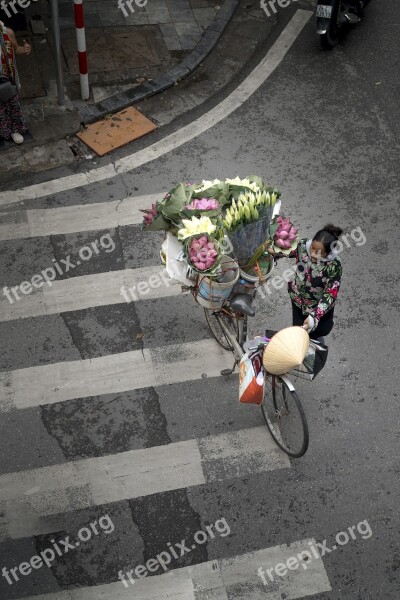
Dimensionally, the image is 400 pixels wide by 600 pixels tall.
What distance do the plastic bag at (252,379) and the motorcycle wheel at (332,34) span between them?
5750 mm

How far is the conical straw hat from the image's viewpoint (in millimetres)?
4531

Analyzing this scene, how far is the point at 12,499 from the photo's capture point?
5.26m

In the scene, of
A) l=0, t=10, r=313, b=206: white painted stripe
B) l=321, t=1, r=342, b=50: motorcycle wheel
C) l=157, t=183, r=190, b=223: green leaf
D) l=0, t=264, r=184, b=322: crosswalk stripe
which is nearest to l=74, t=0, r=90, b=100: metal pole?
l=0, t=10, r=313, b=206: white painted stripe

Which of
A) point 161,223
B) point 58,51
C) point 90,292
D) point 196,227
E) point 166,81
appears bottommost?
point 90,292

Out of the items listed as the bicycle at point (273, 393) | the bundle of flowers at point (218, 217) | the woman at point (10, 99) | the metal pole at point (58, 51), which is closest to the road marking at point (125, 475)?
the bicycle at point (273, 393)

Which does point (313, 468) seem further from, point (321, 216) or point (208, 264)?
point (321, 216)

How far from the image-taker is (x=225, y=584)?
4945 mm

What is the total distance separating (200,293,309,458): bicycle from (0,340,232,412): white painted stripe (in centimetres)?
35

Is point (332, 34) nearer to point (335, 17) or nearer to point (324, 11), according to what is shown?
point (335, 17)

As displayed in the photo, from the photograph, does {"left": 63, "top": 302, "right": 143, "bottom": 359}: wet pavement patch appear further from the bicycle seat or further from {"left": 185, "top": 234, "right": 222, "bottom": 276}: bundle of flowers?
{"left": 185, "top": 234, "right": 222, "bottom": 276}: bundle of flowers

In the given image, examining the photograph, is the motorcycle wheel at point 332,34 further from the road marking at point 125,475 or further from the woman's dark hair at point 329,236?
the road marking at point 125,475

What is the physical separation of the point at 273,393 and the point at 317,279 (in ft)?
3.33

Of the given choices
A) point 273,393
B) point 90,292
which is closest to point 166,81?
point 90,292

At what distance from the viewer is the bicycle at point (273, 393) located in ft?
16.7
